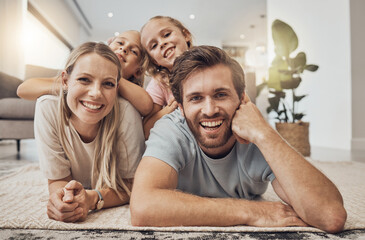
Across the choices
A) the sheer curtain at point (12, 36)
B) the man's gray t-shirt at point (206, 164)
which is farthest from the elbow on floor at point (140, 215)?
the sheer curtain at point (12, 36)

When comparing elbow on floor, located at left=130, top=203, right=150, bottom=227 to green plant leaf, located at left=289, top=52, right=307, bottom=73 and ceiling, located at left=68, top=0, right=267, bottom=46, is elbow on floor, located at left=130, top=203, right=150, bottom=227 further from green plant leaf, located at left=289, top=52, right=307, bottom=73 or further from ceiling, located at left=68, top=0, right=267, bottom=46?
ceiling, located at left=68, top=0, right=267, bottom=46

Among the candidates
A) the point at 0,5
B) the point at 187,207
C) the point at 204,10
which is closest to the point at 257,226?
the point at 187,207

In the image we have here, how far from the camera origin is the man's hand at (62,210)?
2.70 feet

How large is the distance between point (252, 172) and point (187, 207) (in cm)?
29

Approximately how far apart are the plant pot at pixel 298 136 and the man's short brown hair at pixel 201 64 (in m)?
2.01

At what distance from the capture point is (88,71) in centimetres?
98

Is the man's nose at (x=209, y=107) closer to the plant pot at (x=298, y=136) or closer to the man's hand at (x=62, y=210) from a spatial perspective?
the man's hand at (x=62, y=210)

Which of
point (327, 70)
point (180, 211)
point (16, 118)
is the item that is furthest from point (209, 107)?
point (327, 70)

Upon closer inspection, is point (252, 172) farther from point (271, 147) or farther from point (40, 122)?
point (40, 122)

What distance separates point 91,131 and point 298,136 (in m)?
2.25

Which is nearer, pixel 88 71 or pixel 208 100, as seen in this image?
pixel 208 100

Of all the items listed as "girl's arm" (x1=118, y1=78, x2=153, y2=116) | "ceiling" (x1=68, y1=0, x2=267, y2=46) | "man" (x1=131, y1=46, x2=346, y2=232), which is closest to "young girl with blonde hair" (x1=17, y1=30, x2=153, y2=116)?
"girl's arm" (x1=118, y1=78, x2=153, y2=116)

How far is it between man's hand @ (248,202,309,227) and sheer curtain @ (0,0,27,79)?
481 centimetres

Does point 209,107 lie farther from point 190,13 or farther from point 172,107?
point 190,13
